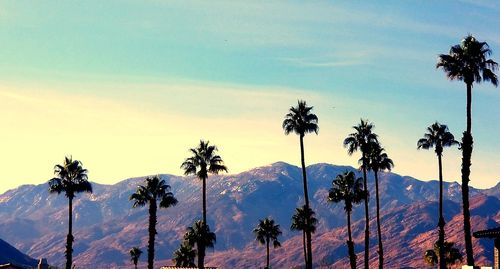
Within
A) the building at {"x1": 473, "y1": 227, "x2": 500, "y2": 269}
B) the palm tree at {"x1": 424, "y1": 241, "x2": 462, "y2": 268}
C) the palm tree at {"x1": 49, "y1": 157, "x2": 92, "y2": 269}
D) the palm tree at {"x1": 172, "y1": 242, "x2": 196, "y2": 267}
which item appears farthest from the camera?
the palm tree at {"x1": 172, "y1": 242, "x2": 196, "y2": 267}

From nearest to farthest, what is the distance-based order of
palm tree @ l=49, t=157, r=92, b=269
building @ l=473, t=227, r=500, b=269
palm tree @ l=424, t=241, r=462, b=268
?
building @ l=473, t=227, r=500, b=269 < palm tree @ l=49, t=157, r=92, b=269 < palm tree @ l=424, t=241, r=462, b=268

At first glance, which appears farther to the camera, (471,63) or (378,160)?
(378,160)

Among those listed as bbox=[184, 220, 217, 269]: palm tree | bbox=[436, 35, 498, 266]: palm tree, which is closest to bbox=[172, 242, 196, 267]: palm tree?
bbox=[184, 220, 217, 269]: palm tree

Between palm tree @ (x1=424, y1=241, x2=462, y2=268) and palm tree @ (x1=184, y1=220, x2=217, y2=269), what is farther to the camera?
palm tree @ (x1=424, y1=241, x2=462, y2=268)

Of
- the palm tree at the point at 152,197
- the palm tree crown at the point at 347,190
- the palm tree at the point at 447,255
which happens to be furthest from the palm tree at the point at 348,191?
the palm tree at the point at 152,197

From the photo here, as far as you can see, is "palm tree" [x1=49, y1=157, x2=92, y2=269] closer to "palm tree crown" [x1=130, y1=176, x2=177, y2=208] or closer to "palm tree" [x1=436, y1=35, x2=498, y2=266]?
"palm tree crown" [x1=130, y1=176, x2=177, y2=208]

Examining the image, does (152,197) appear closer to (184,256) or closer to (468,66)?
(184,256)

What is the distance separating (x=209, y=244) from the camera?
9869 centimetres

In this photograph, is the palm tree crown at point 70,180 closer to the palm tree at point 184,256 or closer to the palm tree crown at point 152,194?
the palm tree crown at point 152,194

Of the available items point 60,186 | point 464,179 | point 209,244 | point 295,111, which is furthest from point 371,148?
point 60,186

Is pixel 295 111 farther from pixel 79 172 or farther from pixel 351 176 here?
pixel 79 172

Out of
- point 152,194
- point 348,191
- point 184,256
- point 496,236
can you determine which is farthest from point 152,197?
point 496,236

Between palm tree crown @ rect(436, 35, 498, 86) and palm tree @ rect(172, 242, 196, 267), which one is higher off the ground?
palm tree crown @ rect(436, 35, 498, 86)

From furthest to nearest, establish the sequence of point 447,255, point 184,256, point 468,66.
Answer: point 184,256
point 447,255
point 468,66
